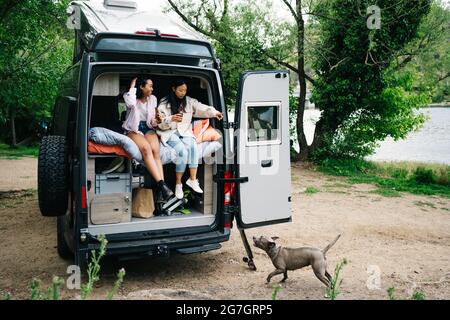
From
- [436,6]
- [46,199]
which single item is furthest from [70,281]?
[436,6]

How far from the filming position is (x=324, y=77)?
14789 mm

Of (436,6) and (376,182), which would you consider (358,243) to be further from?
(436,6)

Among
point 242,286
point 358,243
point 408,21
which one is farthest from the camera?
point 408,21

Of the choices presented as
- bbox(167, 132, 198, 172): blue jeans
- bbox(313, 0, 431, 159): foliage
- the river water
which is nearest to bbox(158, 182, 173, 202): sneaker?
bbox(167, 132, 198, 172): blue jeans

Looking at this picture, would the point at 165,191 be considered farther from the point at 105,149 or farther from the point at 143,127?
the point at 143,127

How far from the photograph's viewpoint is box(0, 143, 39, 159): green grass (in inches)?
695

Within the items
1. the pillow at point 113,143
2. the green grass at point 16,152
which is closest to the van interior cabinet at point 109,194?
the pillow at point 113,143

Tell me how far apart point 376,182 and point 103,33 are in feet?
30.4

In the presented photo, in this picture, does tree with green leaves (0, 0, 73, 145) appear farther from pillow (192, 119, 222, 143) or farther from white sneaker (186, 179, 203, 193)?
white sneaker (186, 179, 203, 193)

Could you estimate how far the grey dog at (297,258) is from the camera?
4909 mm

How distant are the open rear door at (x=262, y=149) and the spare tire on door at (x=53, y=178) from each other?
1.85 metres

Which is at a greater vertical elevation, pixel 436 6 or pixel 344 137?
pixel 436 6

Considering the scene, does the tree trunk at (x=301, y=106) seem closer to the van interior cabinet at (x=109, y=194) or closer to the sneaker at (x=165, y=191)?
the sneaker at (x=165, y=191)

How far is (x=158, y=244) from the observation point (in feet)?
16.3
